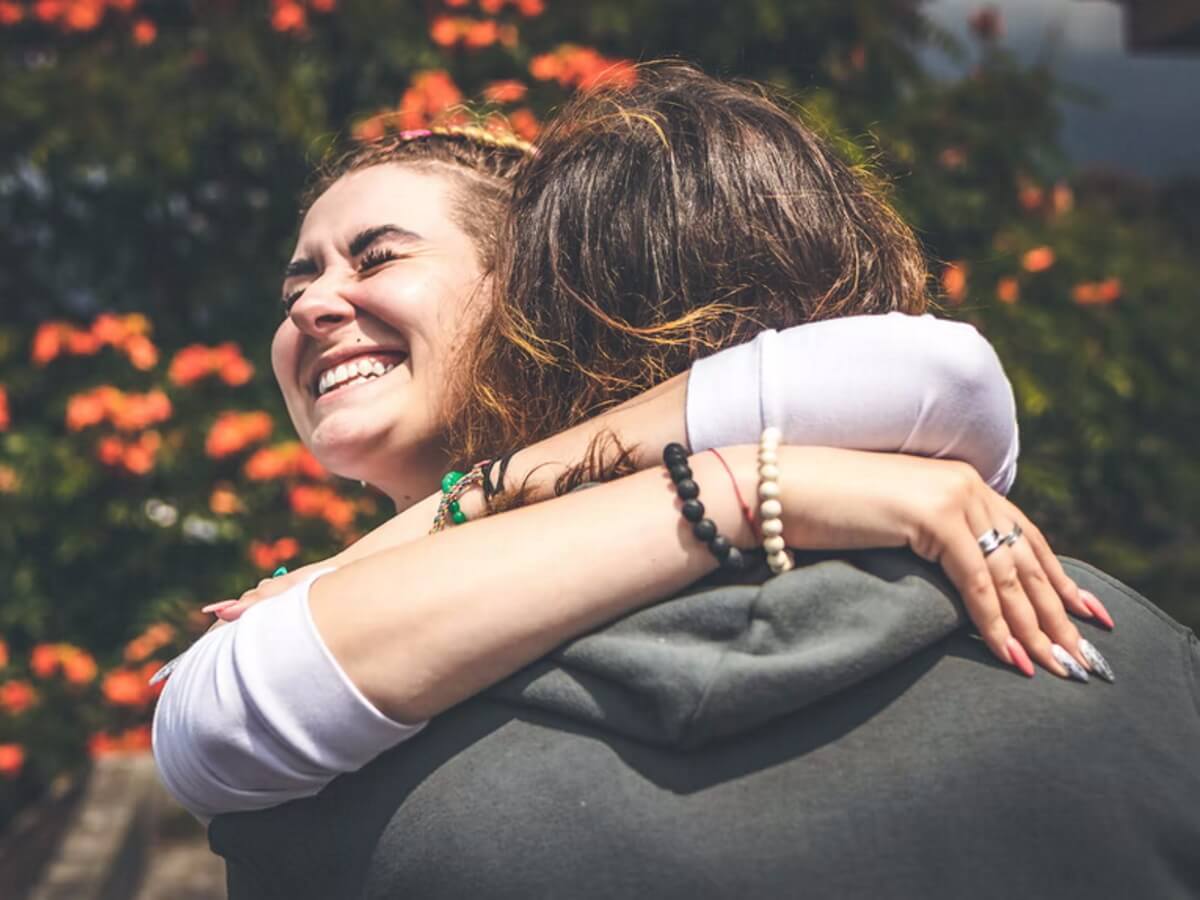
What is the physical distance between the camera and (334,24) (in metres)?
4.55

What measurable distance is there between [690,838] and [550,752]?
0.15m

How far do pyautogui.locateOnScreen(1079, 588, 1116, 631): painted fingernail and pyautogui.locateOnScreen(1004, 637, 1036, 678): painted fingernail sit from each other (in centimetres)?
12

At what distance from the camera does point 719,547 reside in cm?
116

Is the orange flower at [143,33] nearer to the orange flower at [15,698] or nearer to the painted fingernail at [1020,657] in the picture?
the orange flower at [15,698]

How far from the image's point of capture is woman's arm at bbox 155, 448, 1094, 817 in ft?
3.72

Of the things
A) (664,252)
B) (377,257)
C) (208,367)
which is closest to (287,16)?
(208,367)

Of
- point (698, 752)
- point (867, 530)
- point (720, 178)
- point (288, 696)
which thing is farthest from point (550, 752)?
point (720, 178)

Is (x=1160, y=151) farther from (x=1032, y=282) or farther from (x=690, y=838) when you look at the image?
(x=690, y=838)

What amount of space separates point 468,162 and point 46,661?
3.04 m

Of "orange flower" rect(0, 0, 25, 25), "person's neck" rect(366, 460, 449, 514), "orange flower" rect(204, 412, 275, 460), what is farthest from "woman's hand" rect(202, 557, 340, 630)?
"orange flower" rect(0, 0, 25, 25)

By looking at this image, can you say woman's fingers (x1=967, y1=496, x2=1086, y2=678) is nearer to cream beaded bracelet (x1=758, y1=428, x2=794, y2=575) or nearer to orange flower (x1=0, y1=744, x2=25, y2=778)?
cream beaded bracelet (x1=758, y1=428, x2=794, y2=575)

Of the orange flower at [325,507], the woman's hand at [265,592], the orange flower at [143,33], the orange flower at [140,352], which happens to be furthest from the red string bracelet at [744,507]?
the orange flower at [143,33]

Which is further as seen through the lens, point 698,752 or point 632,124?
point 632,124

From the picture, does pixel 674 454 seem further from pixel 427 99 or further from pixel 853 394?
pixel 427 99
